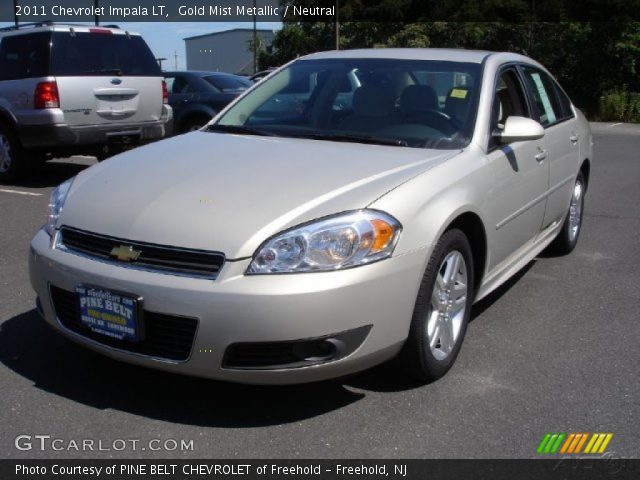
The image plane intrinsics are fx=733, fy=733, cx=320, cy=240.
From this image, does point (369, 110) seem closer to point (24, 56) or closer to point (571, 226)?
point (571, 226)

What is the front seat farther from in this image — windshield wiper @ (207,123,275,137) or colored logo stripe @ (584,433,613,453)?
colored logo stripe @ (584,433,613,453)

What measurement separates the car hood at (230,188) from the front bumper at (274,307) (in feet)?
0.54

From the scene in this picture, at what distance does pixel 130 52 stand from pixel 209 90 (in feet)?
8.94

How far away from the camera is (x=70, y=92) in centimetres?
854

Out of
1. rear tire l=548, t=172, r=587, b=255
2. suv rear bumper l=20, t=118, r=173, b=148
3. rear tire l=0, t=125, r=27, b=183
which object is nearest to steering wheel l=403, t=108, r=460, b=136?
rear tire l=548, t=172, r=587, b=255

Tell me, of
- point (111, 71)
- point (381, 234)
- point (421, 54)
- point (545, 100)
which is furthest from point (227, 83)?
point (381, 234)

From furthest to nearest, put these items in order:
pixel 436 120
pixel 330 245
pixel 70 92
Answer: pixel 70 92, pixel 436 120, pixel 330 245

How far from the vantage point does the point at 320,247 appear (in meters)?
2.94

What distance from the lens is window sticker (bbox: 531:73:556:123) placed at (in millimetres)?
5125

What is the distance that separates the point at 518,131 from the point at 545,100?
4.83ft

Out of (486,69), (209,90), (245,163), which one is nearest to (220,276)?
(245,163)

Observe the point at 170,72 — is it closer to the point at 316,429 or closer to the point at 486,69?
the point at 486,69

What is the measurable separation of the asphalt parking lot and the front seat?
52.3 inches

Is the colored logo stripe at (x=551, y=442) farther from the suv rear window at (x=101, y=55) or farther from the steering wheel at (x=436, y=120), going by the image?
the suv rear window at (x=101, y=55)
